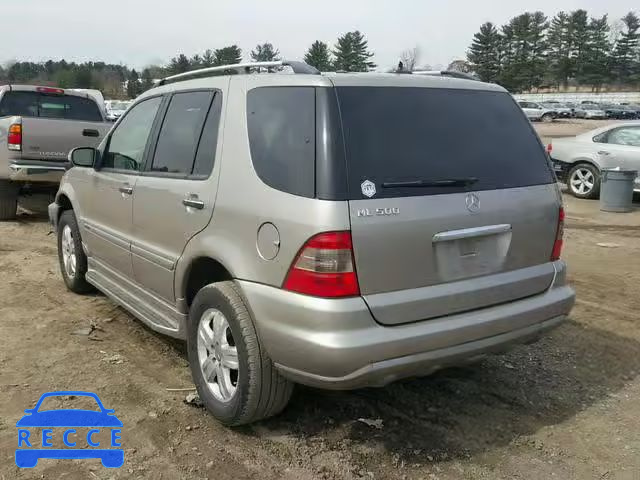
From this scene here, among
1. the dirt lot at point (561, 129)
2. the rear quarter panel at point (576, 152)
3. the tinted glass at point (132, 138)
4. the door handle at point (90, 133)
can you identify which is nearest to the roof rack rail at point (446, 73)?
the tinted glass at point (132, 138)

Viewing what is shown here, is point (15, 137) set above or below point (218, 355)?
above

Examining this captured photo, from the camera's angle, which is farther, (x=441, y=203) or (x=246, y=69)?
(x=246, y=69)

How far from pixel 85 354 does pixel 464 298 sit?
9.09 ft

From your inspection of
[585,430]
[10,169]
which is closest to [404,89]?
[585,430]

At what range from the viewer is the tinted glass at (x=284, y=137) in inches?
112

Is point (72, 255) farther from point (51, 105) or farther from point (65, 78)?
point (65, 78)

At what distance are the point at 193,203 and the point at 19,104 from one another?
754 centimetres

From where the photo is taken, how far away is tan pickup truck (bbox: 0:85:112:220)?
8477 millimetres

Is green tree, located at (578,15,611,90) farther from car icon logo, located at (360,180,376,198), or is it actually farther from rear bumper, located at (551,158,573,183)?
car icon logo, located at (360,180,376,198)

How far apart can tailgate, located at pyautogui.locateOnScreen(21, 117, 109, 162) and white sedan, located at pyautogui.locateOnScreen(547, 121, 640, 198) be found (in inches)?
325

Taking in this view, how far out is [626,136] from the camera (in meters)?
11.3

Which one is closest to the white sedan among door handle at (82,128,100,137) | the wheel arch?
door handle at (82,128,100,137)

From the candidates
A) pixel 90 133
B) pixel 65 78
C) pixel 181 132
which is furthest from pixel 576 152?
pixel 65 78

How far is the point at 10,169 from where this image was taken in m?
8.56
